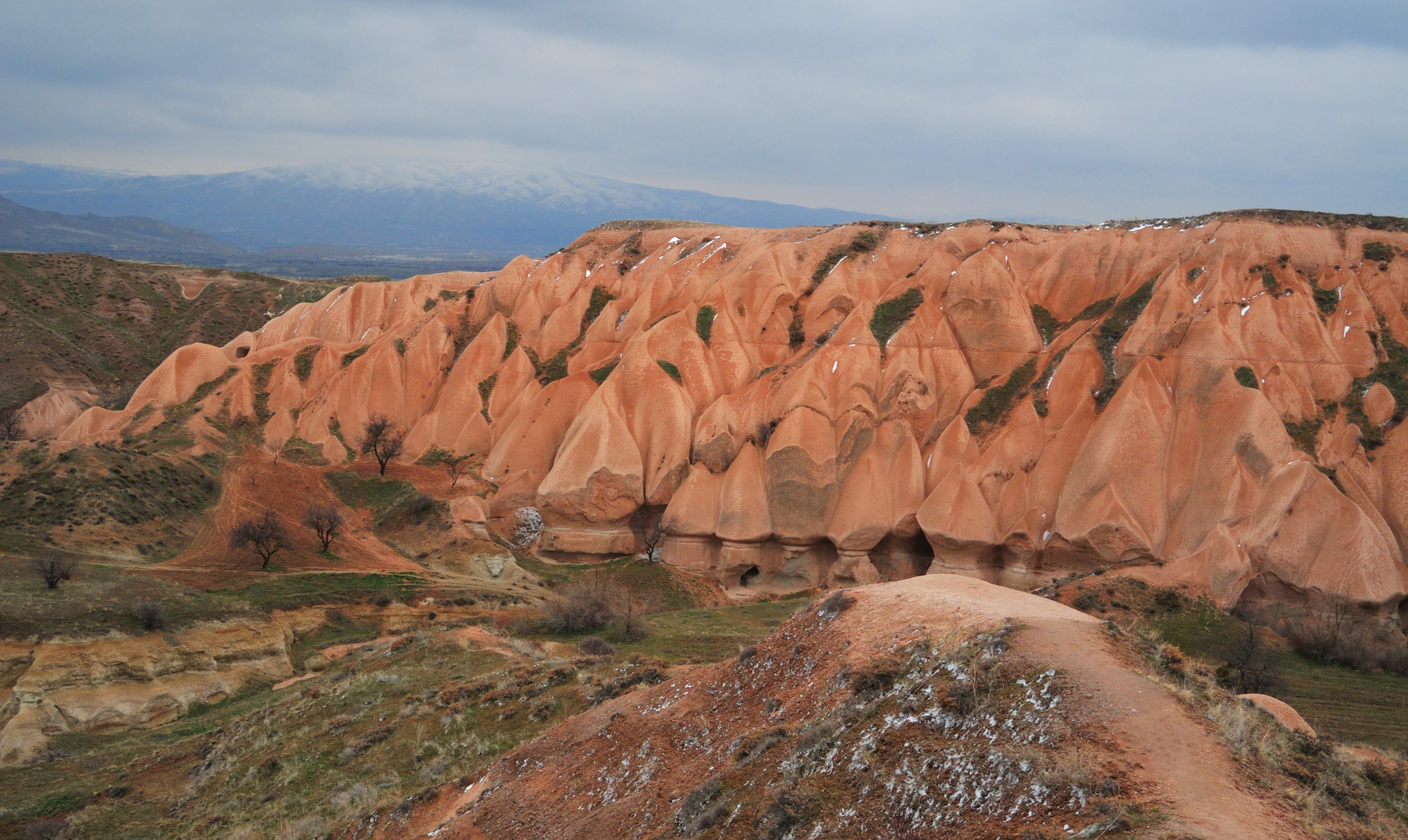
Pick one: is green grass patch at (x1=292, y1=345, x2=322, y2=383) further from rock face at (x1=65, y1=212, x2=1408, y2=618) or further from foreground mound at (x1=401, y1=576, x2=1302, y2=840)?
foreground mound at (x1=401, y1=576, x2=1302, y2=840)

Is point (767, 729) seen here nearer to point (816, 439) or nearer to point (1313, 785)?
point (1313, 785)

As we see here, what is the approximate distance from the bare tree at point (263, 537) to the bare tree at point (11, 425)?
73.7 feet

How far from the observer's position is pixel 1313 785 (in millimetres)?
8859

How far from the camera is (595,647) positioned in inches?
1033

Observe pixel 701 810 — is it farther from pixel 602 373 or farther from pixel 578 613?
pixel 602 373

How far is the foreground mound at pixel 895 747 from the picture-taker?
27.9 ft

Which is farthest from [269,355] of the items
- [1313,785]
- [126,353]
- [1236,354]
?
[1313,785]

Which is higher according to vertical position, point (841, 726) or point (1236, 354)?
point (1236, 354)

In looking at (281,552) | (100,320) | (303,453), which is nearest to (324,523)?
(281,552)

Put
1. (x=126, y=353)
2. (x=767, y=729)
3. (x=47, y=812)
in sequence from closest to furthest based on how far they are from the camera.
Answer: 1. (x=767, y=729)
2. (x=47, y=812)
3. (x=126, y=353)

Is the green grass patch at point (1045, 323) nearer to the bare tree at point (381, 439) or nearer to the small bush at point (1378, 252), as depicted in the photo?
the small bush at point (1378, 252)

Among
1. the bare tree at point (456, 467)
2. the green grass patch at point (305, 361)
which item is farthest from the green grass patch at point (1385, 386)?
the green grass patch at point (305, 361)

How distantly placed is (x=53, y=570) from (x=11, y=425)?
108ft

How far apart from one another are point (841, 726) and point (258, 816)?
40.5 ft
